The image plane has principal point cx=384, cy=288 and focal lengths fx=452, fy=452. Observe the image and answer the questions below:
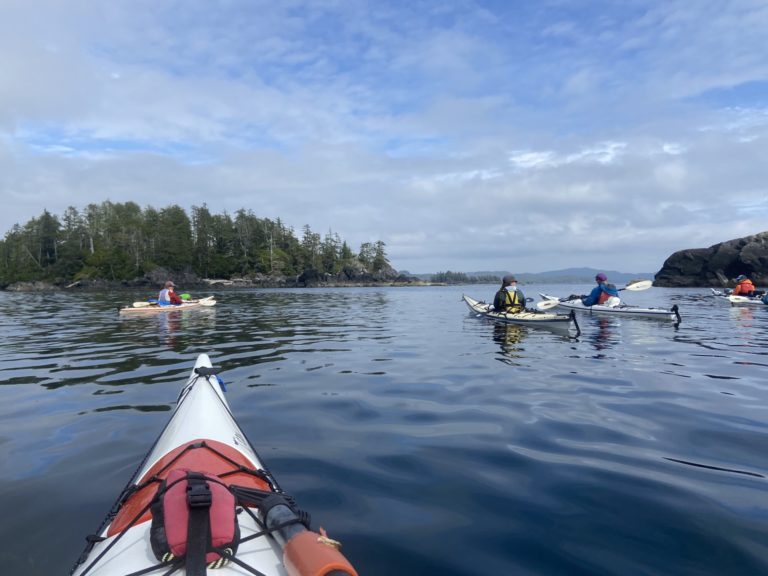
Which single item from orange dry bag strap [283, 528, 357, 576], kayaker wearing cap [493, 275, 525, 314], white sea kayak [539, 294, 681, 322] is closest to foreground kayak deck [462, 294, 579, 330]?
kayaker wearing cap [493, 275, 525, 314]

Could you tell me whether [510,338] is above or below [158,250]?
below

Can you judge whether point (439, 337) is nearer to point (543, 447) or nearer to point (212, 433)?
point (543, 447)

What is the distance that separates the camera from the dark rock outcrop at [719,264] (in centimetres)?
6988

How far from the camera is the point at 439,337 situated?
14.7m

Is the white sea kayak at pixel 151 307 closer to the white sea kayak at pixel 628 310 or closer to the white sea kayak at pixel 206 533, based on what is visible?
the white sea kayak at pixel 628 310

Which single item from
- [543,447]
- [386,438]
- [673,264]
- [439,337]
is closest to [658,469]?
[543,447]

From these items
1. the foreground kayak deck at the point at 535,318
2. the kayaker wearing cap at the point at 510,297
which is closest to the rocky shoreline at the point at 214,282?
the foreground kayak deck at the point at 535,318

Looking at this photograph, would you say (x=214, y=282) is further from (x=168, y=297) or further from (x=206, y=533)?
(x=206, y=533)

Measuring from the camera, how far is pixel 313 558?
201cm

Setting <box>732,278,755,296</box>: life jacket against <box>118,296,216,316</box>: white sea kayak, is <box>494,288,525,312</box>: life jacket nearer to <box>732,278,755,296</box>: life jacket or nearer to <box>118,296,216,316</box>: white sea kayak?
<box>118,296,216,316</box>: white sea kayak

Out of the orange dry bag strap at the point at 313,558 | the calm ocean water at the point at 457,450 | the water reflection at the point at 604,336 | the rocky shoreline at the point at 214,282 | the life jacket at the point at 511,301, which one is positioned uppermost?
the rocky shoreline at the point at 214,282

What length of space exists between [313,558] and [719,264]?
93609 millimetres

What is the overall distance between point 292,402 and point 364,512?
360cm

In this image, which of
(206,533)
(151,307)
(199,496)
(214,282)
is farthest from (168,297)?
(214,282)
